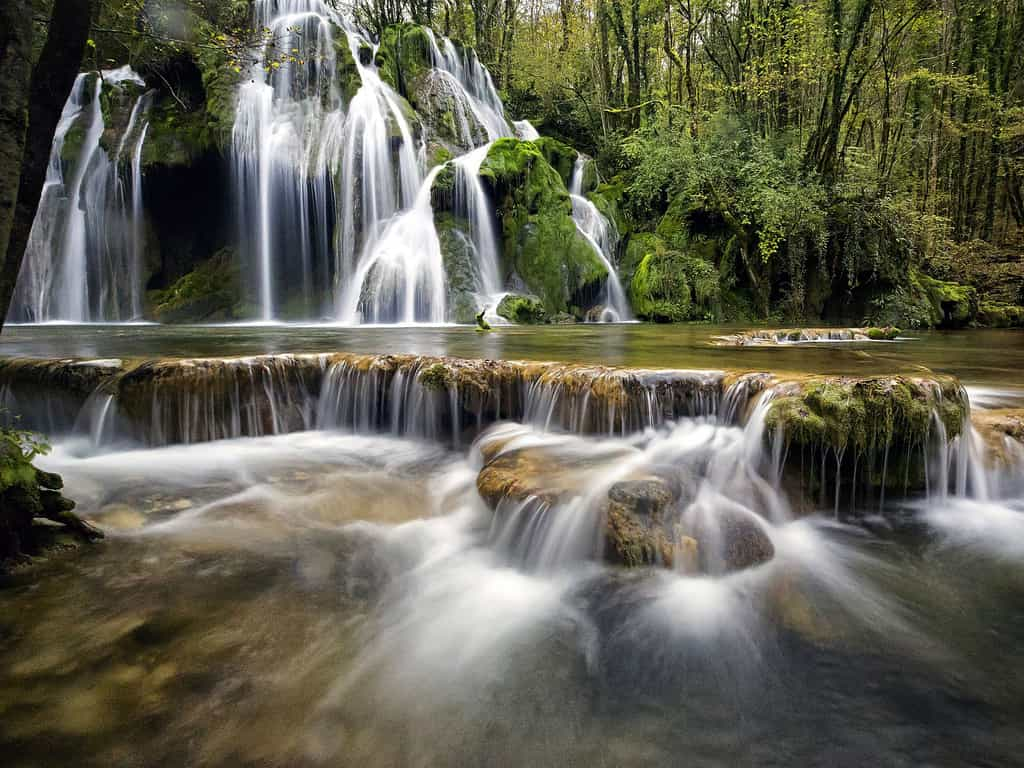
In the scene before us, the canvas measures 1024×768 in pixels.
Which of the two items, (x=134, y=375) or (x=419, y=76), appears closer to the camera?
(x=134, y=375)

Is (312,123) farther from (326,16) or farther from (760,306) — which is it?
(760,306)

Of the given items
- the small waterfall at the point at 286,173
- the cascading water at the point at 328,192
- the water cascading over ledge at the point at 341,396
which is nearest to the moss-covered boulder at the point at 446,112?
the cascading water at the point at 328,192

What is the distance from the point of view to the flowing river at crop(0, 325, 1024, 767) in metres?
1.98

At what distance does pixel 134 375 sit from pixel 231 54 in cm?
317

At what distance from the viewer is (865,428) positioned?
379 cm

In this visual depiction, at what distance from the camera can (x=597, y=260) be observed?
50.9 feet

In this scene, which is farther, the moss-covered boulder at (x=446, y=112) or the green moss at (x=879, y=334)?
the moss-covered boulder at (x=446, y=112)

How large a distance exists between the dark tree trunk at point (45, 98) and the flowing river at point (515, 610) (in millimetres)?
1715

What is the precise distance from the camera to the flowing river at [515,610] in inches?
78.0

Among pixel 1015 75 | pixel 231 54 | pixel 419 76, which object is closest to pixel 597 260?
pixel 419 76

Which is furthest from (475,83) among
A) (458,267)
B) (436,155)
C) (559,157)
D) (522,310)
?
(522,310)

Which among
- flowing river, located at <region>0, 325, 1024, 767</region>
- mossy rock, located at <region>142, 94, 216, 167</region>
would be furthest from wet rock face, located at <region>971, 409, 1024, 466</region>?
mossy rock, located at <region>142, 94, 216, 167</region>

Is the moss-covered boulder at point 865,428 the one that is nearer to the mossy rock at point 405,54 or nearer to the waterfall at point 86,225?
the mossy rock at point 405,54

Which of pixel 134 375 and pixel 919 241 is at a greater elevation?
pixel 919 241
